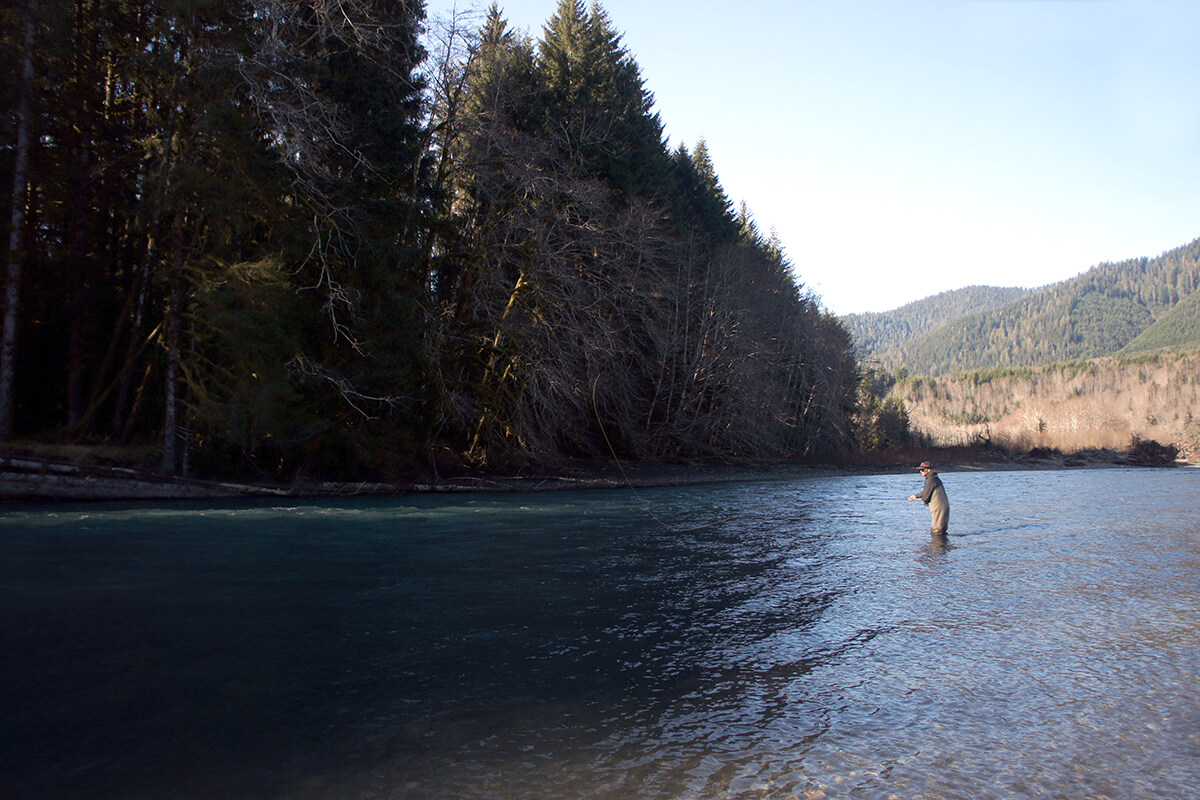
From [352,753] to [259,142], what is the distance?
2252cm

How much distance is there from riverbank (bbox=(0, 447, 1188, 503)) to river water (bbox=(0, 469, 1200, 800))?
476 centimetres

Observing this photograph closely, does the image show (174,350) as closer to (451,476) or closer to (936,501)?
(451,476)

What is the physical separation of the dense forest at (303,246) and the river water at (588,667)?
819 cm

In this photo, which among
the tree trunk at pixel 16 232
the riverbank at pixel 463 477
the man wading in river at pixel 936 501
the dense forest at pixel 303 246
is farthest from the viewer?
the dense forest at pixel 303 246

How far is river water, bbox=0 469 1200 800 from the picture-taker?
5.50 meters

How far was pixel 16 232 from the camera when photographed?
2173cm

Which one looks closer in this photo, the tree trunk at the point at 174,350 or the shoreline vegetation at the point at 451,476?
the shoreline vegetation at the point at 451,476

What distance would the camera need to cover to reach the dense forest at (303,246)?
21.9m

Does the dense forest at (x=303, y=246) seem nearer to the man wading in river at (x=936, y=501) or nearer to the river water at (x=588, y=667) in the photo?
the river water at (x=588, y=667)

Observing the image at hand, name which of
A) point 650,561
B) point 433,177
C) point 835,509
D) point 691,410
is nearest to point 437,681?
point 650,561

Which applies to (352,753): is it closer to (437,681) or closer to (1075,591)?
(437,681)

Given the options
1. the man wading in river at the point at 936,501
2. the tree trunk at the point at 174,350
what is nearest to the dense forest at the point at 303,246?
the tree trunk at the point at 174,350

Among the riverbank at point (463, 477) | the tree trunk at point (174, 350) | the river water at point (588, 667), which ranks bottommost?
the river water at point (588, 667)

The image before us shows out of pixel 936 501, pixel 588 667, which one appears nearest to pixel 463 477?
pixel 936 501
